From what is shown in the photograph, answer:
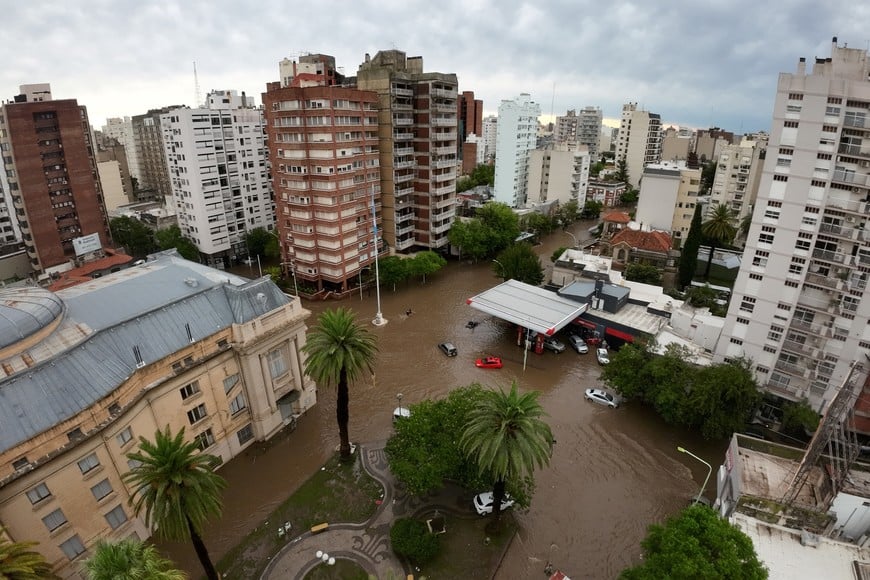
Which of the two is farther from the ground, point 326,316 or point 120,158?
point 120,158

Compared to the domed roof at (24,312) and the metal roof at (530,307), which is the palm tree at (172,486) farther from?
the metal roof at (530,307)

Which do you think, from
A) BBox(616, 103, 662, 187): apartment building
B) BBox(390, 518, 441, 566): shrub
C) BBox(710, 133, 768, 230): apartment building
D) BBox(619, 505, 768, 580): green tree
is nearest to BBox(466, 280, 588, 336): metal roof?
BBox(390, 518, 441, 566): shrub

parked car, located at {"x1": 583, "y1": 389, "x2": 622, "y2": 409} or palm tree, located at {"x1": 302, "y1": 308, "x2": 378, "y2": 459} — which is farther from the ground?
palm tree, located at {"x1": 302, "y1": 308, "x2": 378, "y2": 459}

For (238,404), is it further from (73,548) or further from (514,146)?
(514,146)

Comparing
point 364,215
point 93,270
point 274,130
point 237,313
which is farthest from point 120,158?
point 237,313

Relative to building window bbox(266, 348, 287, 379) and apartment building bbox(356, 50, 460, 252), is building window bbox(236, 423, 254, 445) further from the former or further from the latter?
apartment building bbox(356, 50, 460, 252)

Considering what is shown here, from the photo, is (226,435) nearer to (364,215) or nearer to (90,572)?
(90,572)

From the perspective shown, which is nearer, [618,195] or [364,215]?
[364,215]
